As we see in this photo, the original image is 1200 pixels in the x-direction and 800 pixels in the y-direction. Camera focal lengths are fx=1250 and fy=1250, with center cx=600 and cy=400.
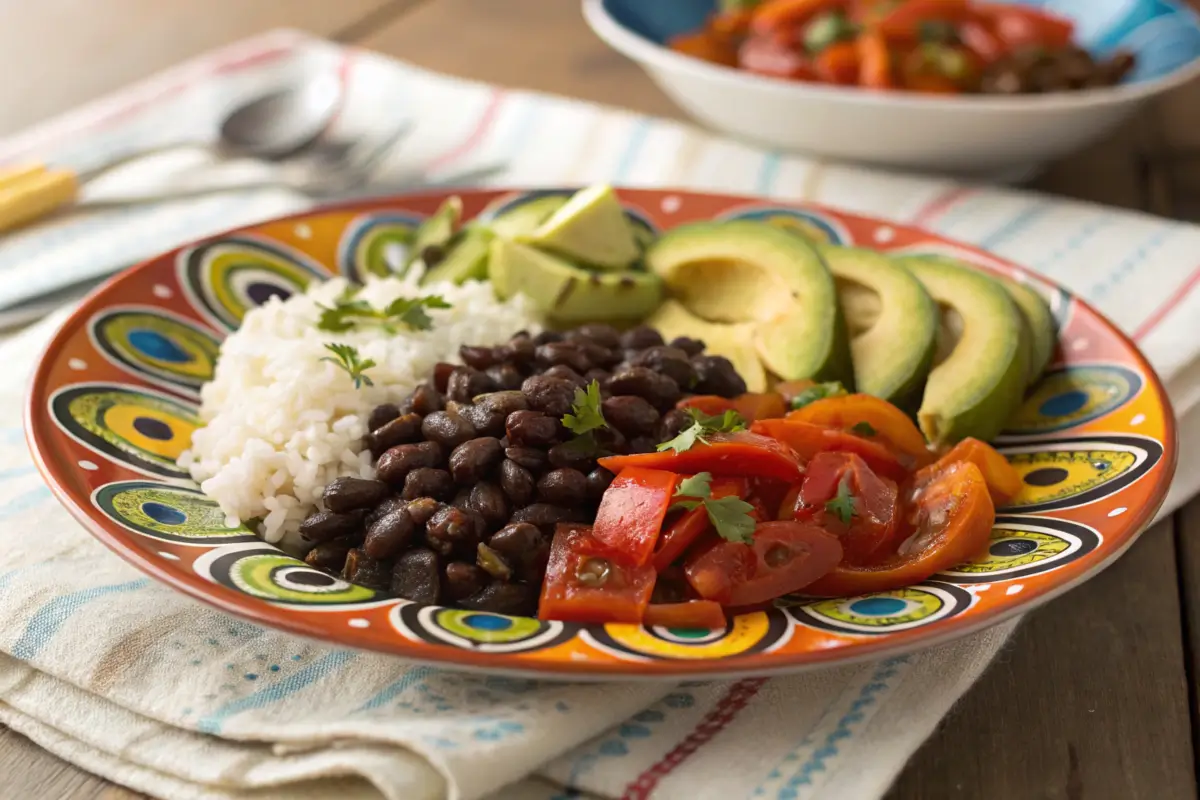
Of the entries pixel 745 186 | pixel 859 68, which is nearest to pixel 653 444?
pixel 745 186

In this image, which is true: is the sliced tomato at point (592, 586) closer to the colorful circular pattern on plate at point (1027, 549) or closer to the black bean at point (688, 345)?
the colorful circular pattern on plate at point (1027, 549)

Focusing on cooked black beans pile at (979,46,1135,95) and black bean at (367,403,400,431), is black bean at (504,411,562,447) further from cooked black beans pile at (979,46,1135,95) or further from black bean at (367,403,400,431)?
cooked black beans pile at (979,46,1135,95)

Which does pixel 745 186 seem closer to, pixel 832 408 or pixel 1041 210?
pixel 1041 210

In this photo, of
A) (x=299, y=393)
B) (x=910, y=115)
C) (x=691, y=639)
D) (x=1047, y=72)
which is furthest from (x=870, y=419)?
(x=1047, y=72)

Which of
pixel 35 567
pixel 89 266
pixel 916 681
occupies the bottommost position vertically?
pixel 916 681

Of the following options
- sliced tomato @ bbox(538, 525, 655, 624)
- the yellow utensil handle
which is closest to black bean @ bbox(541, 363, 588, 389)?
sliced tomato @ bbox(538, 525, 655, 624)

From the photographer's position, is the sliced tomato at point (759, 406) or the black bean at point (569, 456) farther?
the sliced tomato at point (759, 406)

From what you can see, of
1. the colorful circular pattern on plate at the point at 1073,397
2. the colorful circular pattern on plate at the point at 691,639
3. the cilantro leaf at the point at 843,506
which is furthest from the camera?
the colorful circular pattern on plate at the point at 1073,397

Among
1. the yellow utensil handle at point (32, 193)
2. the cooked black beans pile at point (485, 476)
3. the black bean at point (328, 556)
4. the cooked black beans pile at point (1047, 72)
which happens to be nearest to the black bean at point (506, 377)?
the cooked black beans pile at point (485, 476)
